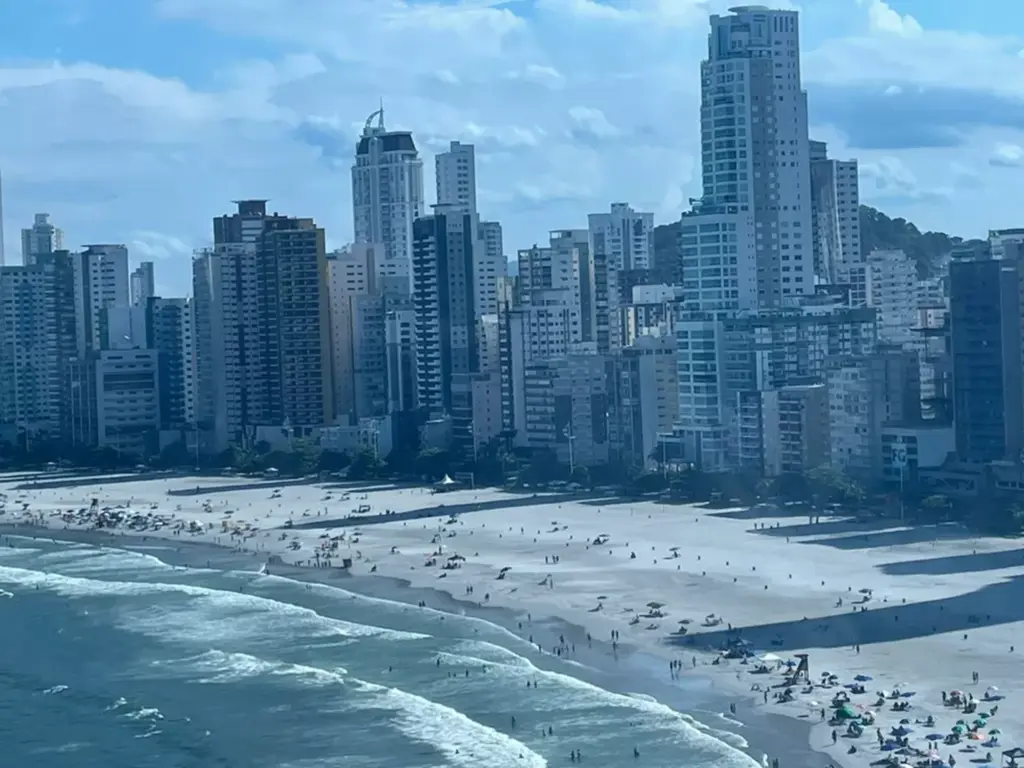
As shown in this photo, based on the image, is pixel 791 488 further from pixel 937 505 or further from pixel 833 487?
pixel 937 505

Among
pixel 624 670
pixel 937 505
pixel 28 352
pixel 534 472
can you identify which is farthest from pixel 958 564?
pixel 28 352

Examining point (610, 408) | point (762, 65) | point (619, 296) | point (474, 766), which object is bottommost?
point (474, 766)

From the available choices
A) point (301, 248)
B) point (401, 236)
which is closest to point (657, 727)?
point (301, 248)

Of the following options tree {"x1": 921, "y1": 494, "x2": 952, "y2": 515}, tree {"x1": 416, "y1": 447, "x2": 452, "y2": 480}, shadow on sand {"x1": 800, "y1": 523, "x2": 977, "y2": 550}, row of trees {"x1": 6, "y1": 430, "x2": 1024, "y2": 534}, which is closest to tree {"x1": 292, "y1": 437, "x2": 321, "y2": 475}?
row of trees {"x1": 6, "y1": 430, "x2": 1024, "y2": 534}

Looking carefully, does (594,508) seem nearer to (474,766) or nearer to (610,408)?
(610,408)

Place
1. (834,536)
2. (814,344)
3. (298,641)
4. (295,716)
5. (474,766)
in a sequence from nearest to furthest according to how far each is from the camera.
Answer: (474,766)
(295,716)
(298,641)
(834,536)
(814,344)

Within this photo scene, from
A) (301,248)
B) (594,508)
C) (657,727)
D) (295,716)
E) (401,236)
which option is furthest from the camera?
(401,236)

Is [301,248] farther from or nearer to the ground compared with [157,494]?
farther from the ground

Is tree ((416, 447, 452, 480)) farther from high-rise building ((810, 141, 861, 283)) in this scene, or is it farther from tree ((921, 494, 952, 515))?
high-rise building ((810, 141, 861, 283))
